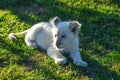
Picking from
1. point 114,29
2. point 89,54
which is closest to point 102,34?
point 114,29

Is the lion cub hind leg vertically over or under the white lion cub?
under

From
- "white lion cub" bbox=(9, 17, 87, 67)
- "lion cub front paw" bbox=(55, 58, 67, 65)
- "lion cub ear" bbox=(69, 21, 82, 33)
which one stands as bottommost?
"lion cub front paw" bbox=(55, 58, 67, 65)

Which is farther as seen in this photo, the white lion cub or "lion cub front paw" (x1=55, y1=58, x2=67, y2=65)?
"lion cub front paw" (x1=55, y1=58, x2=67, y2=65)

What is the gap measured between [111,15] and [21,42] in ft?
7.41

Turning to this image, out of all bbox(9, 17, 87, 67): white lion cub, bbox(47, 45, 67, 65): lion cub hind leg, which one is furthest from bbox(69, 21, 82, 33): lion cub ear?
bbox(47, 45, 67, 65): lion cub hind leg

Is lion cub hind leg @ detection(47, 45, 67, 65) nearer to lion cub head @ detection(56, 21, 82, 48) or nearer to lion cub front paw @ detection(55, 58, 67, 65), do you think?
lion cub front paw @ detection(55, 58, 67, 65)

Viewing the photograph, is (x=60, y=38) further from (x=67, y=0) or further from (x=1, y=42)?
(x=67, y=0)

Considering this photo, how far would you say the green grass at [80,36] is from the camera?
7.46m

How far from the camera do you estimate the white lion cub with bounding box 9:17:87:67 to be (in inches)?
295

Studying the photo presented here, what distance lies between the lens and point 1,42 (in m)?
8.59

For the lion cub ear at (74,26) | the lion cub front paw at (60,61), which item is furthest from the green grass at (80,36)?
the lion cub ear at (74,26)

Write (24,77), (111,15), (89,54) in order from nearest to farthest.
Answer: (24,77) → (89,54) → (111,15)

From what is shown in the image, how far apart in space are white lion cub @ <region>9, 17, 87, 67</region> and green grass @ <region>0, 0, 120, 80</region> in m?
Result: 0.13

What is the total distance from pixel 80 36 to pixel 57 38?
4.50ft
